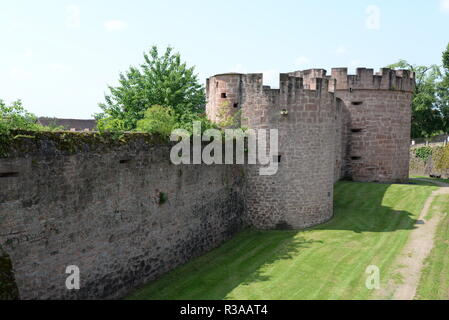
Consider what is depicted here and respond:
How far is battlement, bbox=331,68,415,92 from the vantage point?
24.4m

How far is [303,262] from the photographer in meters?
13.3

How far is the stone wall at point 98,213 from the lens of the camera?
28.3 ft

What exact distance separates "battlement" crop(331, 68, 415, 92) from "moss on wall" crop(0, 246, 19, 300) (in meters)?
20.7

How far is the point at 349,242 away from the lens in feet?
49.8

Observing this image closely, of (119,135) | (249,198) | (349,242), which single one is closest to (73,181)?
(119,135)

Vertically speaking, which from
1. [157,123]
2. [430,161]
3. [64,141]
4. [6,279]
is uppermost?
[157,123]

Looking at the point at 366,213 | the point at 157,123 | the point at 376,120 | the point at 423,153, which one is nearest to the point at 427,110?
the point at 423,153

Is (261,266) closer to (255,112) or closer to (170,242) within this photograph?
(170,242)

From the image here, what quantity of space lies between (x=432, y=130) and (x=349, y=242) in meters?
35.2

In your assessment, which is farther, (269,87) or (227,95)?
(227,95)

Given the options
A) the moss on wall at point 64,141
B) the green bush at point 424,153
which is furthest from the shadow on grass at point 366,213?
the green bush at point 424,153

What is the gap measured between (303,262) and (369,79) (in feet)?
48.9

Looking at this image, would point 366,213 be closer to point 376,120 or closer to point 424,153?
point 376,120

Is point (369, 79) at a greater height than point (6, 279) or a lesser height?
greater
